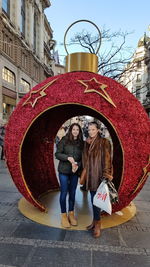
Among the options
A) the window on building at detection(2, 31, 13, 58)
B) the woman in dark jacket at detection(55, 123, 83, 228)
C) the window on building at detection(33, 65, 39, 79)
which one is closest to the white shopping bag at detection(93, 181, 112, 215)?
the woman in dark jacket at detection(55, 123, 83, 228)

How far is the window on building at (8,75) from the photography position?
866 inches

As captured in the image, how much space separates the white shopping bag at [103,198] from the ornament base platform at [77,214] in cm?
78

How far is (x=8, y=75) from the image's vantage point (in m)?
23.2

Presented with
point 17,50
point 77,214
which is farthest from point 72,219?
point 17,50

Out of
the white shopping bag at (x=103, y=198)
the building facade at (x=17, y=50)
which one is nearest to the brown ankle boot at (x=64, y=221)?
the white shopping bag at (x=103, y=198)

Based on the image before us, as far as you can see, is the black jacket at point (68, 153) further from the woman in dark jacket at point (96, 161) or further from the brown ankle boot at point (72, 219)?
the brown ankle boot at point (72, 219)

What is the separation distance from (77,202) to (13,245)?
1.99m

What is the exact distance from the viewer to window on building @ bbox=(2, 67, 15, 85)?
22.0 meters

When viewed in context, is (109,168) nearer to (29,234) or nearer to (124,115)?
(124,115)

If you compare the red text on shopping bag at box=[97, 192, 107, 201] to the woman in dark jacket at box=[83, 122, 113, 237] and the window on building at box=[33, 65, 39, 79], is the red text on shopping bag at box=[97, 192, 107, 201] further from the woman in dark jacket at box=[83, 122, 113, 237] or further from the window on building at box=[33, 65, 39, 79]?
the window on building at box=[33, 65, 39, 79]

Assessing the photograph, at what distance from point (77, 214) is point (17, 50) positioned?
25.1m

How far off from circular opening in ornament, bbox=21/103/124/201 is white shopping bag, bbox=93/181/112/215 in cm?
142

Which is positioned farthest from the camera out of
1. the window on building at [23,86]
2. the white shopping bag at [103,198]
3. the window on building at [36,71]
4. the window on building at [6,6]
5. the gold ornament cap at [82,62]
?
the window on building at [36,71]

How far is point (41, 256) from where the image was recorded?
8.44 ft
